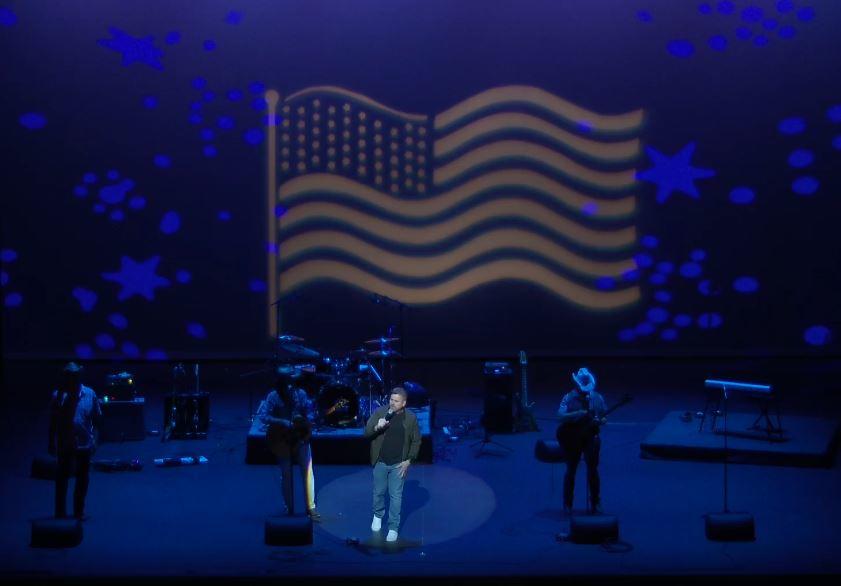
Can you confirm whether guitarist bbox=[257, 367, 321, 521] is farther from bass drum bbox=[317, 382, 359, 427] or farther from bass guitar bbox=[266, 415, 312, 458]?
bass drum bbox=[317, 382, 359, 427]

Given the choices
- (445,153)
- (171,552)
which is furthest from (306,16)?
(171,552)

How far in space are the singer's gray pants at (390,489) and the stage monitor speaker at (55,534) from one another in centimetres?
205

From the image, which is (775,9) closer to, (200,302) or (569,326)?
(569,326)

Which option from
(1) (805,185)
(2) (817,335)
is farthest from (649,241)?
(2) (817,335)

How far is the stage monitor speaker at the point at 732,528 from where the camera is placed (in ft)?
22.5

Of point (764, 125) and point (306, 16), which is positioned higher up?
point (306, 16)

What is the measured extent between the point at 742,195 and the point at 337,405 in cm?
598

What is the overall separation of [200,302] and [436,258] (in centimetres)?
299

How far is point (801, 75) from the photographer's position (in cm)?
1213

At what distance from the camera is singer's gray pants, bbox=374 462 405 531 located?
7020 mm

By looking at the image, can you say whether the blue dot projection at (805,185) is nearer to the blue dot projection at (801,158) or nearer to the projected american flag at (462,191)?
the blue dot projection at (801,158)

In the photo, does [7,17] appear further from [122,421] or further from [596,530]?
[596,530]

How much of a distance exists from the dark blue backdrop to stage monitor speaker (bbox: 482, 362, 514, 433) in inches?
89.2

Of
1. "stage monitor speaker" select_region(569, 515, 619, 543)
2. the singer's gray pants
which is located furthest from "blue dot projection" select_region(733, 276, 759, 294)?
the singer's gray pants
